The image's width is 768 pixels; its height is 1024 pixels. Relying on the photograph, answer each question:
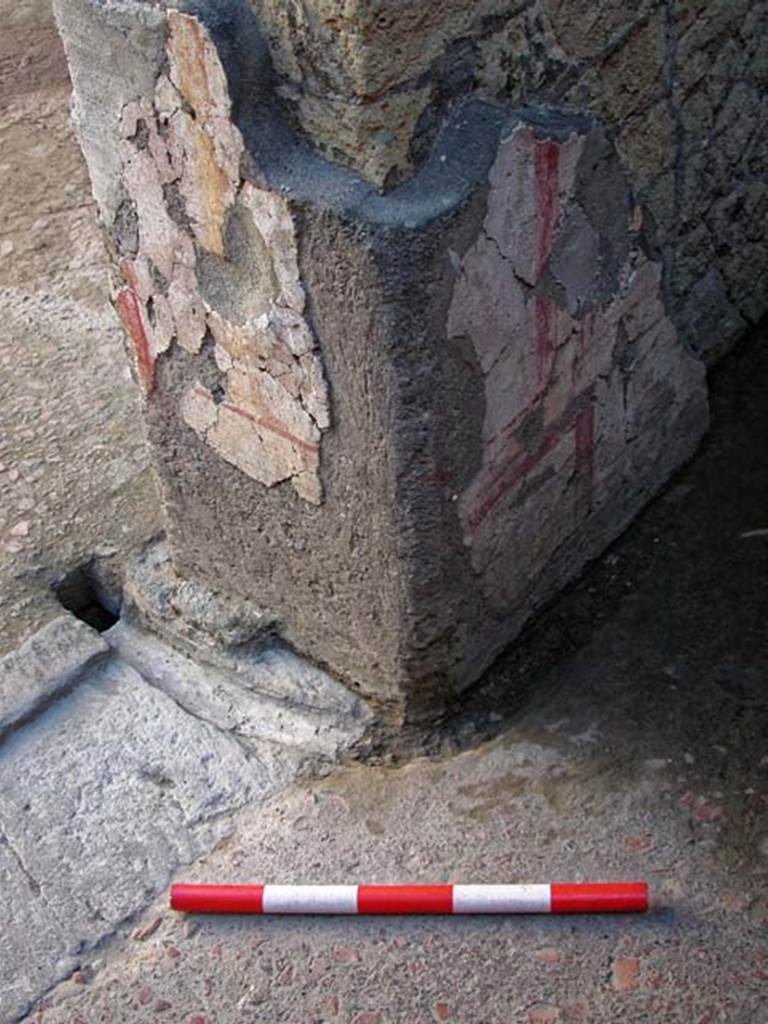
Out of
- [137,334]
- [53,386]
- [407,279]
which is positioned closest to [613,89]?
[407,279]

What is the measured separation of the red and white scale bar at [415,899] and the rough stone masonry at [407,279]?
1.17 ft

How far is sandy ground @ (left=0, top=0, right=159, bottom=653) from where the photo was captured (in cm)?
272

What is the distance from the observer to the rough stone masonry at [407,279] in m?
1.84

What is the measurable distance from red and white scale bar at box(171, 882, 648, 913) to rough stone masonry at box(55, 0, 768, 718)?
36cm

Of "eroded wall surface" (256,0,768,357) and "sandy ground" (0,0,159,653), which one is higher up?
"eroded wall surface" (256,0,768,357)

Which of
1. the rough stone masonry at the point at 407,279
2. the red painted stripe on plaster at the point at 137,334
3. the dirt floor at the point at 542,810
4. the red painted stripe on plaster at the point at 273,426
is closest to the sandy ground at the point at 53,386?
the dirt floor at the point at 542,810

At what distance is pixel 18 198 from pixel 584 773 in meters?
2.33

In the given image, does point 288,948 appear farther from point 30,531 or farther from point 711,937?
point 30,531

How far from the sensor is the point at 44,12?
4.64 m

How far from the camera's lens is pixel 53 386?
10.3 feet

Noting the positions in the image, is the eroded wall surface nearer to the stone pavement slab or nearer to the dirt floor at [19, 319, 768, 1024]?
the dirt floor at [19, 319, 768, 1024]


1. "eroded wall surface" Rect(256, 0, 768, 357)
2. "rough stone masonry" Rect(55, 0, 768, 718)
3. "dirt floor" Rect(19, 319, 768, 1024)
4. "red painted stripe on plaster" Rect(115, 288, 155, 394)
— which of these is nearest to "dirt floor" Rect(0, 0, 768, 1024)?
"dirt floor" Rect(19, 319, 768, 1024)

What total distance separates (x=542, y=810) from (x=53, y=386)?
59.6 inches

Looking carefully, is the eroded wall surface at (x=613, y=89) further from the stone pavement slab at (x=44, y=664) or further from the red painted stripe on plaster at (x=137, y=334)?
the stone pavement slab at (x=44, y=664)
